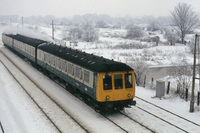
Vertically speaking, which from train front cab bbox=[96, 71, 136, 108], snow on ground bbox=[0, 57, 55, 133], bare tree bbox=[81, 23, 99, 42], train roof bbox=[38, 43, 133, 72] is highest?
bare tree bbox=[81, 23, 99, 42]

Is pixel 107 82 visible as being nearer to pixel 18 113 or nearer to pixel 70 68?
pixel 70 68

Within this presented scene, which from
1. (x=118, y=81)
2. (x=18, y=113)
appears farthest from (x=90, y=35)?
(x=118, y=81)

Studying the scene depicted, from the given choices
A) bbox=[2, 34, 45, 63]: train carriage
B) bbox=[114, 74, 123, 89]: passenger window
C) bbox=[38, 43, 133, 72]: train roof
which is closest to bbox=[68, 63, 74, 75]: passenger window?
bbox=[38, 43, 133, 72]: train roof

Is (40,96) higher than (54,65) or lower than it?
lower

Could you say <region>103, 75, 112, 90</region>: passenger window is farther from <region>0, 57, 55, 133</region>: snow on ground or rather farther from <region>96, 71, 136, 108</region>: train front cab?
<region>0, 57, 55, 133</region>: snow on ground

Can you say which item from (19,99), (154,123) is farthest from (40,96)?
(154,123)

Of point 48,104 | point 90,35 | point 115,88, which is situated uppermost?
point 90,35

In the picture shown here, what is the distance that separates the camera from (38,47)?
2602 cm

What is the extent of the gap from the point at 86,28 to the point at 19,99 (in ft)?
224

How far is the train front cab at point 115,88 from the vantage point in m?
13.3

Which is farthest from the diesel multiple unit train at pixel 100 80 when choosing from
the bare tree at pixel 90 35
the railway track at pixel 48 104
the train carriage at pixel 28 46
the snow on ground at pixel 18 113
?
the bare tree at pixel 90 35

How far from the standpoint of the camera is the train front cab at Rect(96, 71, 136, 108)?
13.3 m

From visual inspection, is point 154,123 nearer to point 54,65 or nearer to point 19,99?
point 19,99

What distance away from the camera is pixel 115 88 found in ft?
44.4
